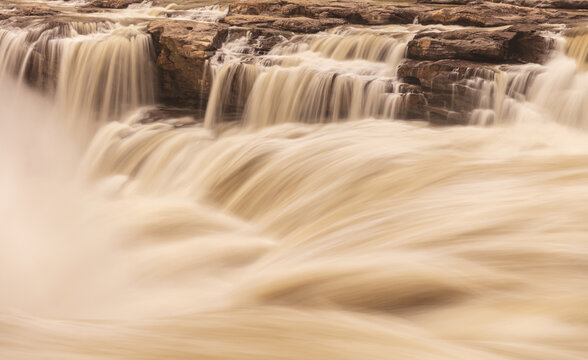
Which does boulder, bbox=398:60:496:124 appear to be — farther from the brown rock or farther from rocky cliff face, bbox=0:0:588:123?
the brown rock

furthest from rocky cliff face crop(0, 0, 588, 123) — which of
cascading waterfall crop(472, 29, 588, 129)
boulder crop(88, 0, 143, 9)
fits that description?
boulder crop(88, 0, 143, 9)

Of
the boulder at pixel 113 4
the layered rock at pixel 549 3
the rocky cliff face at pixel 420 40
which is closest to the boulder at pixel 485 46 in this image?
the rocky cliff face at pixel 420 40

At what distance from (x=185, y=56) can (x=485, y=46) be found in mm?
3703

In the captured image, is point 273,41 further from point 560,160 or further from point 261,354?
point 261,354

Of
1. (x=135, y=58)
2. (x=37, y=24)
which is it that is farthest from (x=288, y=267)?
(x=37, y=24)

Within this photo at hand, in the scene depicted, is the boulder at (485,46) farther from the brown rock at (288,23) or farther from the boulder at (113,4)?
the boulder at (113,4)

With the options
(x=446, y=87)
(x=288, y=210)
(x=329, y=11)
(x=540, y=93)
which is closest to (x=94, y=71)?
(x=329, y=11)

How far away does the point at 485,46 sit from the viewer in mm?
6180

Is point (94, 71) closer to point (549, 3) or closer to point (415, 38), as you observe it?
point (415, 38)

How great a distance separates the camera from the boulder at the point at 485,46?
6.17 metres

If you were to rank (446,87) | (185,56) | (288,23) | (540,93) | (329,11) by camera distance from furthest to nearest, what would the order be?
(329,11)
(288,23)
(185,56)
(446,87)
(540,93)

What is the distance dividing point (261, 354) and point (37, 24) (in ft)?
25.8

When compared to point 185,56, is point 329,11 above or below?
above

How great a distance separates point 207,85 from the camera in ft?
24.4
